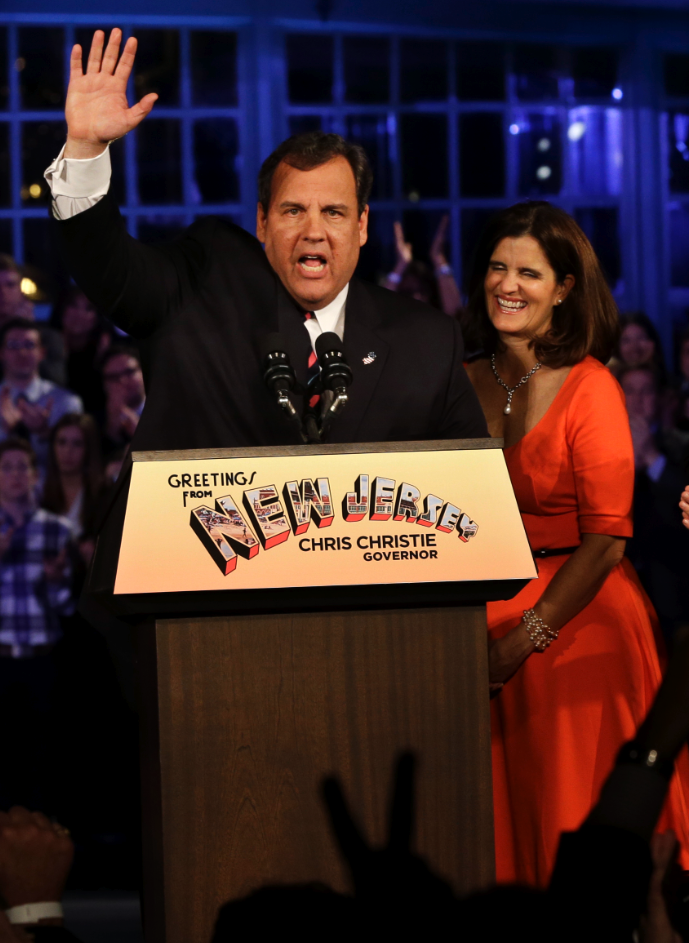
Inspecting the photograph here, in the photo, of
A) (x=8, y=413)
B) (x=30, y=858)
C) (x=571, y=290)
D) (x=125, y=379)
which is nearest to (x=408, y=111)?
(x=125, y=379)

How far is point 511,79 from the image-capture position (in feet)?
20.9

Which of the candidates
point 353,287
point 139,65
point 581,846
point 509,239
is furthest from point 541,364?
point 139,65

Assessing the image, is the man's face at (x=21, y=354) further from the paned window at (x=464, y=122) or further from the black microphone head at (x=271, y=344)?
the black microphone head at (x=271, y=344)

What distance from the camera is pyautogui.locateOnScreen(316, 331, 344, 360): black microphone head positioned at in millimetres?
1687

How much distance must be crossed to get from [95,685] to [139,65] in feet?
11.6

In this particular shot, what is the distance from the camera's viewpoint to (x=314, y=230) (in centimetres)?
195

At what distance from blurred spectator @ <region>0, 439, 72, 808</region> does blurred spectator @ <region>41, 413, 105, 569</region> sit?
59 millimetres

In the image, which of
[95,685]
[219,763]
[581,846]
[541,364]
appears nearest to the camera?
[581,846]

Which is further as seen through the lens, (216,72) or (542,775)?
(216,72)

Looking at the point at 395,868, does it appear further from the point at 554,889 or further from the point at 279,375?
the point at 279,375

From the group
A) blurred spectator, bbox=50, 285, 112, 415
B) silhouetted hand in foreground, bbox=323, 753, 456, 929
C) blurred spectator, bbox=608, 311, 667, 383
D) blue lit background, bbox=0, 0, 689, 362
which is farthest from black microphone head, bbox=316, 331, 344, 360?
blue lit background, bbox=0, 0, 689, 362

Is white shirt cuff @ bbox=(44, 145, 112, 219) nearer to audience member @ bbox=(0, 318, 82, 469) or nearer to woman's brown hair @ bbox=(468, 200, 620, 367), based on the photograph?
woman's brown hair @ bbox=(468, 200, 620, 367)

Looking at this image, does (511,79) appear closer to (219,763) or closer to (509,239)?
(509,239)

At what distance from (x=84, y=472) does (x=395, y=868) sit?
126 inches
